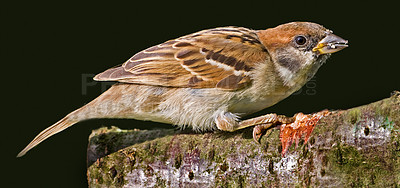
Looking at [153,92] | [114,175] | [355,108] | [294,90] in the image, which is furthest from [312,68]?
[114,175]

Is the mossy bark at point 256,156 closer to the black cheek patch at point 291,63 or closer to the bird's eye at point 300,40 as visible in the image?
the black cheek patch at point 291,63

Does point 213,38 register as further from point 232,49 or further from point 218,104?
point 218,104

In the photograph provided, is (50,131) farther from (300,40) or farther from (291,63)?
(300,40)

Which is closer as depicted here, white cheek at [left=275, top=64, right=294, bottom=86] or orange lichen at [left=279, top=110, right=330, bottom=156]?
orange lichen at [left=279, top=110, right=330, bottom=156]

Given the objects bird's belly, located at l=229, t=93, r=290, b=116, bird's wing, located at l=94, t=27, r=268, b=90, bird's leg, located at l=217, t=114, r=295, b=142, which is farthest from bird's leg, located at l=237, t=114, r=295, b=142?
bird's wing, located at l=94, t=27, r=268, b=90

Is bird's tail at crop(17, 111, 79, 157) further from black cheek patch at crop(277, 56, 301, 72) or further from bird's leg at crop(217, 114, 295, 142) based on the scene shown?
black cheek patch at crop(277, 56, 301, 72)

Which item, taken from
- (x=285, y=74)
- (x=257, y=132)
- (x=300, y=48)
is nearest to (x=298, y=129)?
(x=257, y=132)

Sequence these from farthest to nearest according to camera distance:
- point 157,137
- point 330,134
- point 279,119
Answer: point 157,137
point 279,119
point 330,134
